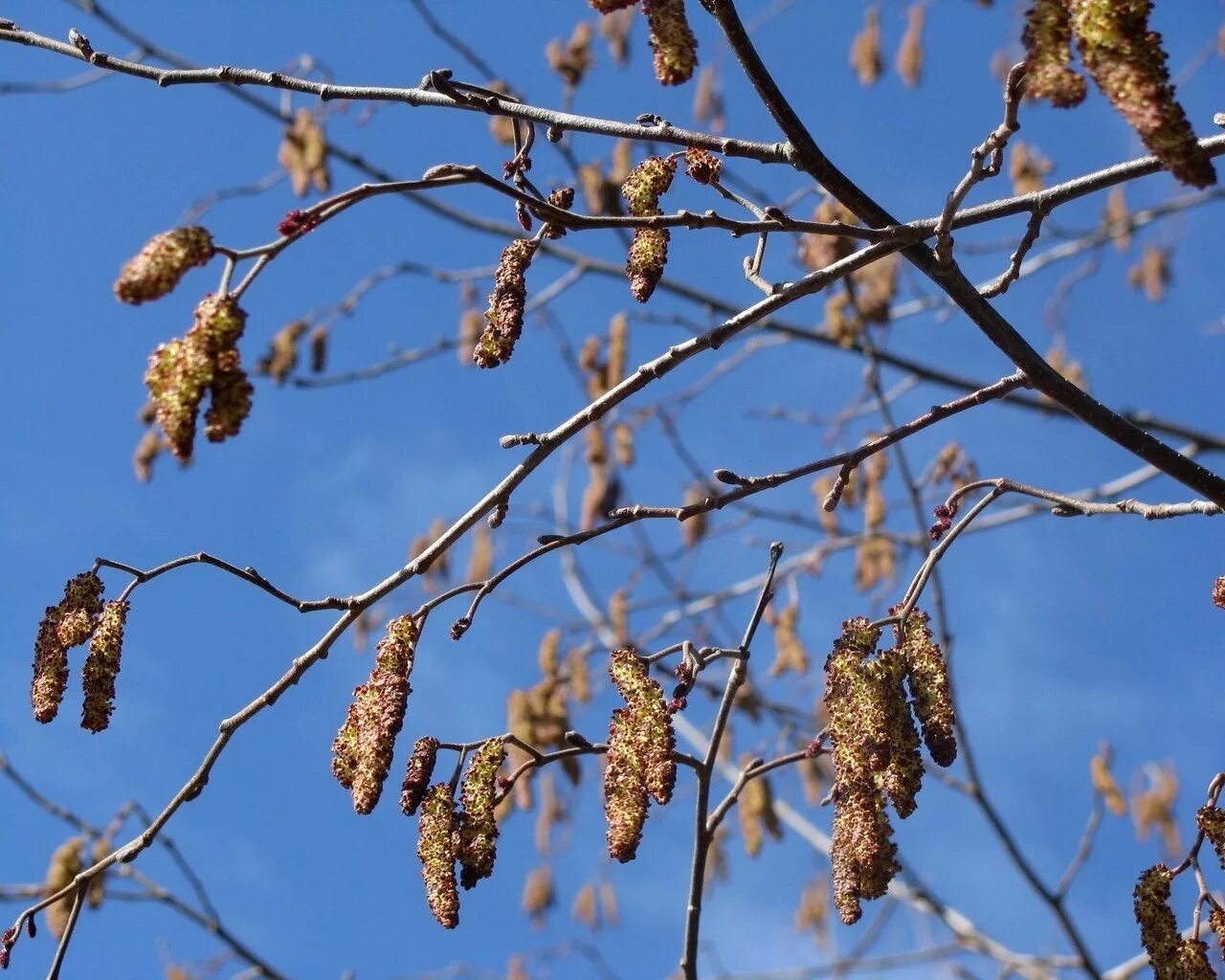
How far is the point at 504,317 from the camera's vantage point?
5.90ft

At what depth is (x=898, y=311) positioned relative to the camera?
6.48m

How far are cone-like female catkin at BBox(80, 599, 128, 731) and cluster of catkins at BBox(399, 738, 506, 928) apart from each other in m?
0.44

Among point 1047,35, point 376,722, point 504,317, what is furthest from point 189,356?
point 1047,35

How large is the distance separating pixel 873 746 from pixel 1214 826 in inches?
22.3

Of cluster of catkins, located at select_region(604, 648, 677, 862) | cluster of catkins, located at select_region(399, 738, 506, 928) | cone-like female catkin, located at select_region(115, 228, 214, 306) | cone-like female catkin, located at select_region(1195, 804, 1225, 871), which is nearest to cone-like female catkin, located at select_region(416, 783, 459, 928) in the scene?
cluster of catkins, located at select_region(399, 738, 506, 928)

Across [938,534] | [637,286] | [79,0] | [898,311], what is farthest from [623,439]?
[637,286]

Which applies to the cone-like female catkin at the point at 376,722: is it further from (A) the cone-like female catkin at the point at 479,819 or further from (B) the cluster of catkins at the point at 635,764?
(B) the cluster of catkins at the point at 635,764

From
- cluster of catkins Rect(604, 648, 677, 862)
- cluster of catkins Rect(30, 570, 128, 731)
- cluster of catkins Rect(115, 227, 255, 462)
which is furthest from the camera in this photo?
cluster of catkins Rect(30, 570, 128, 731)

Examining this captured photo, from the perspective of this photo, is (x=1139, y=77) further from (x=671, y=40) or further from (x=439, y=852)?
(x=439, y=852)

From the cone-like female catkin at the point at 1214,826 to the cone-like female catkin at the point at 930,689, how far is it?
1.38 feet

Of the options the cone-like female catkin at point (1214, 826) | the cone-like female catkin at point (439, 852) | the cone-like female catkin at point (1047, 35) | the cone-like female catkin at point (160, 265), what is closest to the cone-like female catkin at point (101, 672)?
the cone-like female catkin at point (439, 852)

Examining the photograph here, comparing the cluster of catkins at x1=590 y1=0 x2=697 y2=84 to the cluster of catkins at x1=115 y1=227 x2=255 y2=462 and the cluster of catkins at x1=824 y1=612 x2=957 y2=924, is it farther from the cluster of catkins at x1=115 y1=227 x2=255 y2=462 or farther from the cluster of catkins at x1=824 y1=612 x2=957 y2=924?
the cluster of catkins at x1=824 y1=612 x2=957 y2=924

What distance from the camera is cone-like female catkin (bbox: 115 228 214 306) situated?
151cm

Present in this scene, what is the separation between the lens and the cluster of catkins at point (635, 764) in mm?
1854
